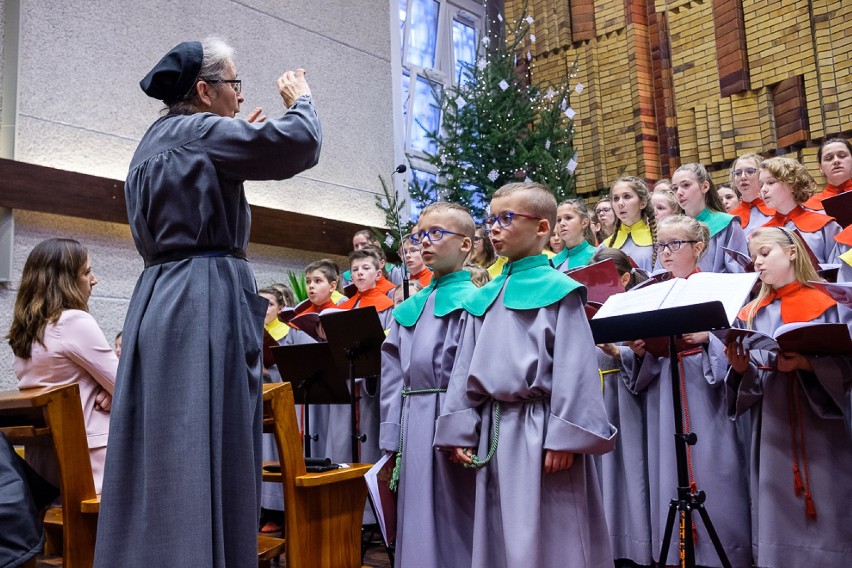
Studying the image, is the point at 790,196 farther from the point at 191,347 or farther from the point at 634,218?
the point at 191,347

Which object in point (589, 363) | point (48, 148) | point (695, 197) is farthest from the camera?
point (48, 148)

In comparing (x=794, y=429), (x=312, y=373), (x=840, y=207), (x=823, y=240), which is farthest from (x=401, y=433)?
(x=823, y=240)

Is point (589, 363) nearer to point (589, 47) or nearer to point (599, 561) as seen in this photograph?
point (599, 561)

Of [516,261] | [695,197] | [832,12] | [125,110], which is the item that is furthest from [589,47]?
[516,261]

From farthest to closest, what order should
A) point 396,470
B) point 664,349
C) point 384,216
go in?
point 384,216 → point 664,349 → point 396,470

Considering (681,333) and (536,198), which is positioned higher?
(536,198)

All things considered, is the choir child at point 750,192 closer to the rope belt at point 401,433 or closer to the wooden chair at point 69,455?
the rope belt at point 401,433

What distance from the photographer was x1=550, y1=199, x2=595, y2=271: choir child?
4.97 meters

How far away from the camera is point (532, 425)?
8.15ft

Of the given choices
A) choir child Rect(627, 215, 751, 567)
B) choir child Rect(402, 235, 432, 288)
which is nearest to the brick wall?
choir child Rect(402, 235, 432, 288)

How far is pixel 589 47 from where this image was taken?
8859mm

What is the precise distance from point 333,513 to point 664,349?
64.4 inches

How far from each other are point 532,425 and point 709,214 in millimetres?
2907

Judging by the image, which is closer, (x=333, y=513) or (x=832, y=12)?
(x=333, y=513)
